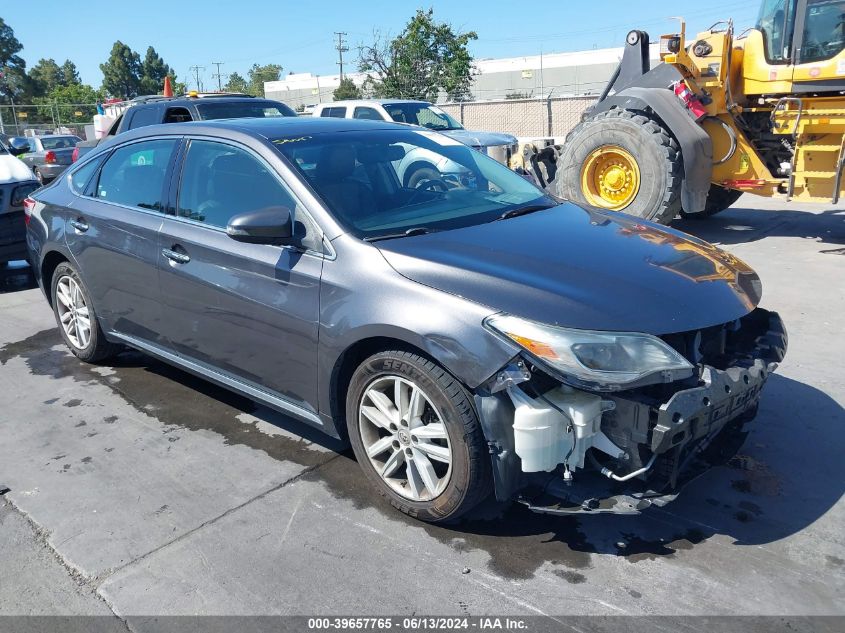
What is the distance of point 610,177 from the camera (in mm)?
9164

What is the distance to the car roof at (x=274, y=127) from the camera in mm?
3938

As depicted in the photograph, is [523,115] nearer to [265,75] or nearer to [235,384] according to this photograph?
[235,384]

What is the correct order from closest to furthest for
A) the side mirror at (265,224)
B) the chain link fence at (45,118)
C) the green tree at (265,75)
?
the side mirror at (265,224) < the chain link fence at (45,118) < the green tree at (265,75)

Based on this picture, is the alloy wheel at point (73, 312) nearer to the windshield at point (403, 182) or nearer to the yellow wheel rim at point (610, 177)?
the windshield at point (403, 182)

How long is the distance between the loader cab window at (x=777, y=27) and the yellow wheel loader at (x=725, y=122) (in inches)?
0.5

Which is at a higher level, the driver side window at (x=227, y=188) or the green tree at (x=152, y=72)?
the green tree at (x=152, y=72)

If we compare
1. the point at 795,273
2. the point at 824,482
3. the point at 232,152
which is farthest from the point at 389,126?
the point at 795,273

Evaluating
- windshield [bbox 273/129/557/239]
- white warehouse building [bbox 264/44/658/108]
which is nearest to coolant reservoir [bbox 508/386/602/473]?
windshield [bbox 273/129/557/239]

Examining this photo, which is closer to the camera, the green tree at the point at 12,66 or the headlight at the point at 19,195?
the headlight at the point at 19,195

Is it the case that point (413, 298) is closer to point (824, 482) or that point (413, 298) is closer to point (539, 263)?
point (539, 263)

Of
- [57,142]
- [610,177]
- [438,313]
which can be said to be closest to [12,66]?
[57,142]

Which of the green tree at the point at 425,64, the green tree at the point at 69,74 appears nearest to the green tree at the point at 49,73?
the green tree at the point at 69,74

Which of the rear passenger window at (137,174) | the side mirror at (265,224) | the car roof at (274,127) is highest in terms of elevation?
the car roof at (274,127)

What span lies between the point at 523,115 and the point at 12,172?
21.1m
